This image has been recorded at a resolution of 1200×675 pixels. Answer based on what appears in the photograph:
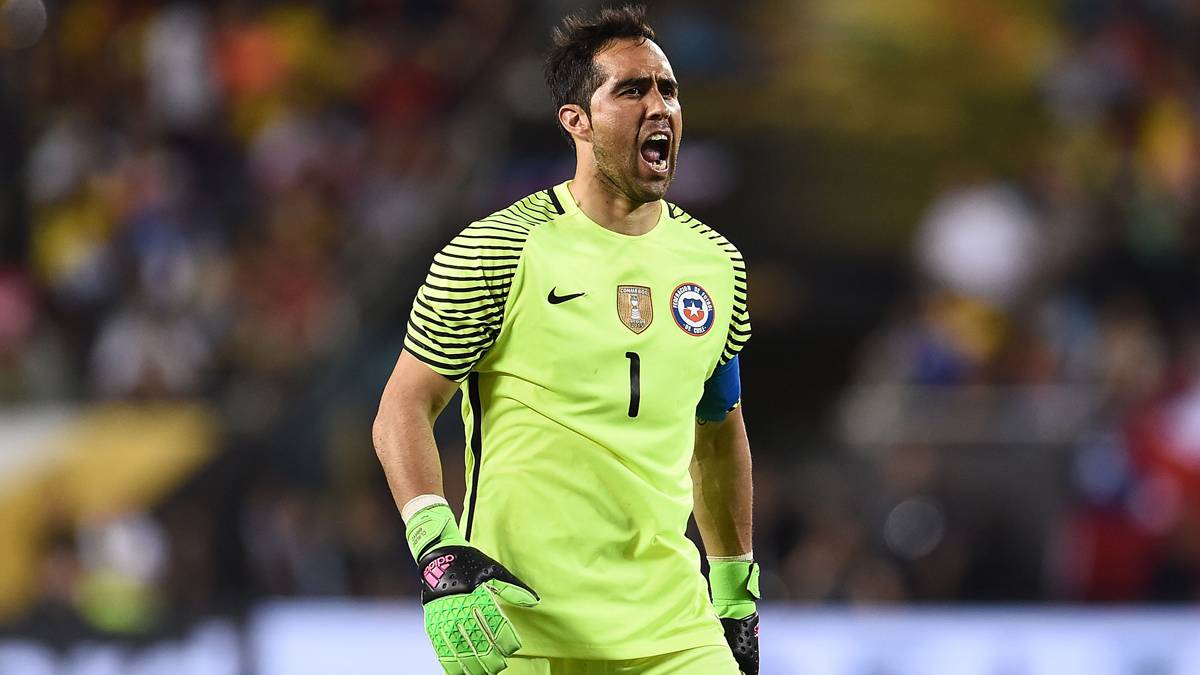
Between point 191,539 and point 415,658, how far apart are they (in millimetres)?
2497

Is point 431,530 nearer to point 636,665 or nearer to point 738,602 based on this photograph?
point 636,665

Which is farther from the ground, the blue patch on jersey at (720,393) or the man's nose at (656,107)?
the man's nose at (656,107)

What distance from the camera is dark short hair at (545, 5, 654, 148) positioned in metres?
4.15

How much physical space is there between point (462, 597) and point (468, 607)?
0.03 m

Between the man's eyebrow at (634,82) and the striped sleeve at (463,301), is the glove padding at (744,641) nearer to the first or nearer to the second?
the striped sleeve at (463,301)

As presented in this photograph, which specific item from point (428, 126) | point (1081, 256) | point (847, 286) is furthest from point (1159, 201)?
point (428, 126)

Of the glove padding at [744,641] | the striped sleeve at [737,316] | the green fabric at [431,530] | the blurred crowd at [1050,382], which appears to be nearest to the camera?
the green fabric at [431,530]

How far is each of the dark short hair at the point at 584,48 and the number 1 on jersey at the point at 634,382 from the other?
0.59 meters

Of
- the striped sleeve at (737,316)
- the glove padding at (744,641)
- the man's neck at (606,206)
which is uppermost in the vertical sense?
the man's neck at (606,206)

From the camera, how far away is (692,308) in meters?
4.16

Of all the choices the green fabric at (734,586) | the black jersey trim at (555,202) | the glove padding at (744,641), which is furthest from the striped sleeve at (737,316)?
the glove padding at (744,641)

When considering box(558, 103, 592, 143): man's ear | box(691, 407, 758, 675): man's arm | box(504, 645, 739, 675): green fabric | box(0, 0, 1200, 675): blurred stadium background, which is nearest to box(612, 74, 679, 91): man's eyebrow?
box(558, 103, 592, 143): man's ear

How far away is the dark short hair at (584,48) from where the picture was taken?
13.6ft

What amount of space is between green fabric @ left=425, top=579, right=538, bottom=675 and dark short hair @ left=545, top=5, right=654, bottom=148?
46.5 inches
